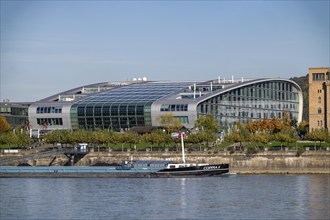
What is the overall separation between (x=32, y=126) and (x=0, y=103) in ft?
61.9

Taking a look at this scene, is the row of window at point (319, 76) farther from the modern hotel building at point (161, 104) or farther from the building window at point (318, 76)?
the modern hotel building at point (161, 104)

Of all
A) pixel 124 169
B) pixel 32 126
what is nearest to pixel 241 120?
pixel 32 126

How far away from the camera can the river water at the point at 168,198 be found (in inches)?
2505

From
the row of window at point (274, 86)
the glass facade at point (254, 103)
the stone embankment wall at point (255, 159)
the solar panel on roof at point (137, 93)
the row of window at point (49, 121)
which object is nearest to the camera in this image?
the stone embankment wall at point (255, 159)

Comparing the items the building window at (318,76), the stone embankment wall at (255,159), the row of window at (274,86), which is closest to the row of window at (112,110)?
the row of window at (274,86)

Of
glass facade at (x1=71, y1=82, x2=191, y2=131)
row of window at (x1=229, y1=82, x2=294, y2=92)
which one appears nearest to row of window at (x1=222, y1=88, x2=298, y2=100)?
row of window at (x1=229, y1=82, x2=294, y2=92)

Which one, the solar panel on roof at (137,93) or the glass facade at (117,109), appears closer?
the glass facade at (117,109)

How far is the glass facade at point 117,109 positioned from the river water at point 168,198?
4584 cm

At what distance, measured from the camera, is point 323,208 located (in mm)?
65688

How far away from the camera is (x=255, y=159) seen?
10306 centimetres

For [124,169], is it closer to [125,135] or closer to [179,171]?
[179,171]

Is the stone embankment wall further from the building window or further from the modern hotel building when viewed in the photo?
the building window

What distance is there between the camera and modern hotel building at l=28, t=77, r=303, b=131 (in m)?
138

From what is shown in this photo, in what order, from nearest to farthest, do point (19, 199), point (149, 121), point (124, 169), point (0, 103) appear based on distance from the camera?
point (19, 199) → point (124, 169) → point (149, 121) → point (0, 103)
